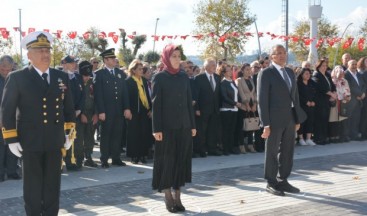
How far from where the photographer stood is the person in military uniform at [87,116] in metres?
9.80

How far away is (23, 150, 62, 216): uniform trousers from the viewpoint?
5.46 m

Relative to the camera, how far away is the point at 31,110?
5379mm

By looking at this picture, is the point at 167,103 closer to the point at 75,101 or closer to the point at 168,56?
the point at 168,56

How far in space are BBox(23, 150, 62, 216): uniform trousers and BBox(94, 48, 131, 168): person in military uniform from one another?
4.10 m

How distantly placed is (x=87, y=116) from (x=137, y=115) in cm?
100

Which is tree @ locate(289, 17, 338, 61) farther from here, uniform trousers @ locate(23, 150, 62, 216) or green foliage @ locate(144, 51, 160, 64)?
uniform trousers @ locate(23, 150, 62, 216)

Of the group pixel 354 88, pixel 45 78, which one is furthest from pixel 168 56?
pixel 354 88

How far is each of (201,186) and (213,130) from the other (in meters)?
3.25

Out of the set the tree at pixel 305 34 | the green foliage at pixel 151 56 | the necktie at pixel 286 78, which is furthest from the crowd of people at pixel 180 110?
the tree at pixel 305 34

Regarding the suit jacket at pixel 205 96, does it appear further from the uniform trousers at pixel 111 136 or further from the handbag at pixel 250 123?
the uniform trousers at pixel 111 136

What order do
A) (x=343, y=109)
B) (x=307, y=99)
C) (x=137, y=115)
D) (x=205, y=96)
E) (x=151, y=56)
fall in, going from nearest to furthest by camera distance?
(x=137, y=115)
(x=205, y=96)
(x=307, y=99)
(x=343, y=109)
(x=151, y=56)

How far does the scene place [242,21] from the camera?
44.2 metres

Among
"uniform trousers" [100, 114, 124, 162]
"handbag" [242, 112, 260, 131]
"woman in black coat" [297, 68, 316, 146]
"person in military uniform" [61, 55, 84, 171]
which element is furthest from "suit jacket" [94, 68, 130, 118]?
"woman in black coat" [297, 68, 316, 146]

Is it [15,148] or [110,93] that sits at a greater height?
[110,93]
